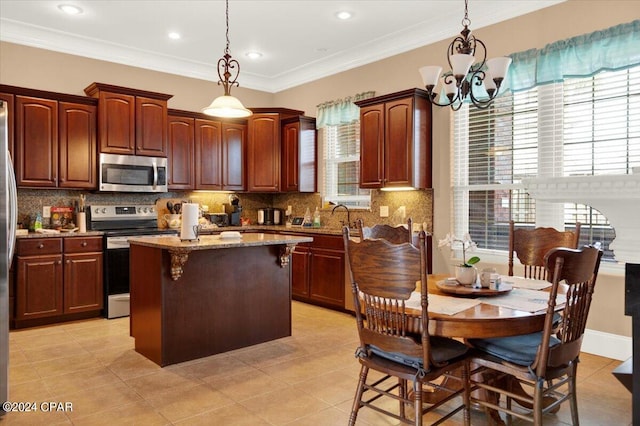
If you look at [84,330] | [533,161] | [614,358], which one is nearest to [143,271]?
[84,330]

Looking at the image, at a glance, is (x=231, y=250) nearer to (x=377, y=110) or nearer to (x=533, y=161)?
(x=377, y=110)

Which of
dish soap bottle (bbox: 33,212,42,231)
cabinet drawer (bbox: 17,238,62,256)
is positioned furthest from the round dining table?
dish soap bottle (bbox: 33,212,42,231)

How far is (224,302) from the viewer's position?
12.3 feet

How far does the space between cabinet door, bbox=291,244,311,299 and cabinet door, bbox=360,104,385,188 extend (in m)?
1.10

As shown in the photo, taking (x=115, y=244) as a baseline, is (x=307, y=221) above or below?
above

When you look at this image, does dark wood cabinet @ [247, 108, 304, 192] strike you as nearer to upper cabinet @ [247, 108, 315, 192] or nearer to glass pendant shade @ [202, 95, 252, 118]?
upper cabinet @ [247, 108, 315, 192]

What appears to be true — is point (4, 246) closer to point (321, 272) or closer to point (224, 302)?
point (224, 302)

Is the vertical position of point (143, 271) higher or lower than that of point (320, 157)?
lower

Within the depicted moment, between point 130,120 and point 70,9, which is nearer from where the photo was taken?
point 70,9

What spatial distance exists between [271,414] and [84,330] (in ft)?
8.76

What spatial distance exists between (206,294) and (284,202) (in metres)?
3.35

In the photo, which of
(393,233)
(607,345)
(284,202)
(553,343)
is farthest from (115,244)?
(607,345)

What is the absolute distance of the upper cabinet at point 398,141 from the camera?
4.71 meters

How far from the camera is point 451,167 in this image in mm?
4711
